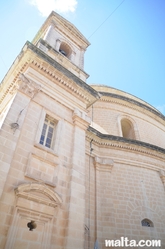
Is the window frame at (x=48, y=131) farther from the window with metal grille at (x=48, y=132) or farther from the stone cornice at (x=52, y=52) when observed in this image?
the stone cornice at (x=52, y=52)

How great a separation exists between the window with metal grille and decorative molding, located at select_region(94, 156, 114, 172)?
338 centimetres

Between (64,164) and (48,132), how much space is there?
1293 millimetres

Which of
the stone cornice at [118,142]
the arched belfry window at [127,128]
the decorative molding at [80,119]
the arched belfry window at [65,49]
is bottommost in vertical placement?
the decorative molding at [80,119]

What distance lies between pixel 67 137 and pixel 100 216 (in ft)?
12.0

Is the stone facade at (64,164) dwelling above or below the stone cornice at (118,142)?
below

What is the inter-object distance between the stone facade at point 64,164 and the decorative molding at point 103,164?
1.9 inches

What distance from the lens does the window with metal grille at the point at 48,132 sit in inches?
258

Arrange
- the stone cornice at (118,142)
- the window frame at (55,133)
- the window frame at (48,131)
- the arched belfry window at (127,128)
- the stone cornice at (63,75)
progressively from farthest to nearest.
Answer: the arched belfry window at (127,128)
the stone cornice at (118,142)
the stone cornice at (63,75)
the window frame at (48,131)
the window frame at (55,133)

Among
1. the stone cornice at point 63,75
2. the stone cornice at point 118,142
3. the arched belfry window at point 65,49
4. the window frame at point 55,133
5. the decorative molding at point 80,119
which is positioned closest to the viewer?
the window frame at point 55,133

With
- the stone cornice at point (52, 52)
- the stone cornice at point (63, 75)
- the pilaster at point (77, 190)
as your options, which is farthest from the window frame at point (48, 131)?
the stone cornice at point (52, 52)

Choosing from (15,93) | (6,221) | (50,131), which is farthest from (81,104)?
(6,221)

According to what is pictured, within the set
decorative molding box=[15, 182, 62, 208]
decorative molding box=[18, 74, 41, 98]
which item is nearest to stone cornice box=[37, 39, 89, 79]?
decorative molding box=[18, 74, 41, 98]

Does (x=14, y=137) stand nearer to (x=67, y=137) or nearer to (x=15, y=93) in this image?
(x=15, y=93)

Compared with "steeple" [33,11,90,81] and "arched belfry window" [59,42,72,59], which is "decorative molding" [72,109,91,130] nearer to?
"steeple" [33,11,90,81]
